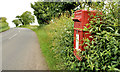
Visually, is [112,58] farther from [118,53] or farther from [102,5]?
[102,5]

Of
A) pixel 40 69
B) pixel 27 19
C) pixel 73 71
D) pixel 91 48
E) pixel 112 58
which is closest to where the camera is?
pixel 112 58

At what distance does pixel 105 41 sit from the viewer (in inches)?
115

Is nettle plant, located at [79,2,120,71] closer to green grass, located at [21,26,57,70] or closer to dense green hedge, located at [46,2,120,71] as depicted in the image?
dense green hedge, located at [46,2,120,71]

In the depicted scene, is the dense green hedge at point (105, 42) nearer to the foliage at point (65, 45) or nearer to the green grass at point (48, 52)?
the foliage at point (65, 45)

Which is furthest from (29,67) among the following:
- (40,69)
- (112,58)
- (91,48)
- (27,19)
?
(27,19)

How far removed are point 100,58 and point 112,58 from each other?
34 centimetres

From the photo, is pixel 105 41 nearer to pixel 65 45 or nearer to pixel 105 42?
pixel 105 42

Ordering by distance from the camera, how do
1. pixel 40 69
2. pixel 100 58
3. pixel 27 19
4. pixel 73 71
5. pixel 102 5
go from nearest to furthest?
pixel 100 58
pixel 102 5
pixel 73 71
pixel 40 69
pixel 27 19

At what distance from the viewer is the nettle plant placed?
2686mm

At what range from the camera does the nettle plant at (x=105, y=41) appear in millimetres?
2686

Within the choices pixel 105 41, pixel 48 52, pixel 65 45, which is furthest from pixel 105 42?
pixel 48 52

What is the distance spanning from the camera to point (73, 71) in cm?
391

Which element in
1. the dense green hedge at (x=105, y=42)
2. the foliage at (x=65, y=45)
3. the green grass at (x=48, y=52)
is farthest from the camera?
the green grass at (x=48, y=52)

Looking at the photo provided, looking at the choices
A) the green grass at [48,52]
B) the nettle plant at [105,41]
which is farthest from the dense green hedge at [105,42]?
the green grass at [48,52]
